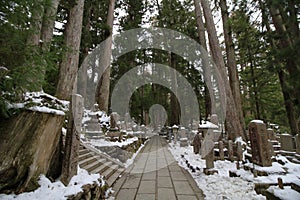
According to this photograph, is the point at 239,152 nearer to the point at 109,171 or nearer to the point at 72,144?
the point at 109,171

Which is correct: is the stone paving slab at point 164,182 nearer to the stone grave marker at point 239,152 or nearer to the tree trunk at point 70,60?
the stone grave marker at point 239,152

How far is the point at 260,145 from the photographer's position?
4371mm

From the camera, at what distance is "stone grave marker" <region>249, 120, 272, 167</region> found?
4203 millimetres

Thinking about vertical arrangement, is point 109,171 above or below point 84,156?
below

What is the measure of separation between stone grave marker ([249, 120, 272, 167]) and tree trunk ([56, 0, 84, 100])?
626cm

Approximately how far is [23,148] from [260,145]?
186 inches

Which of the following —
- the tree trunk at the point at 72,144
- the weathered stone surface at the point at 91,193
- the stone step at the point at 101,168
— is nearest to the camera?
the weathered stone surface at the point at 91,193

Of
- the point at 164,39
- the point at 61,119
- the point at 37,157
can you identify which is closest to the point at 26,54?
the point at 61,119

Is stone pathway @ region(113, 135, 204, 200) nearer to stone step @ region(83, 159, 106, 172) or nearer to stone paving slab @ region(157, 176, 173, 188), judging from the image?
stone paving slab @ region(157, 176, 173, 188)

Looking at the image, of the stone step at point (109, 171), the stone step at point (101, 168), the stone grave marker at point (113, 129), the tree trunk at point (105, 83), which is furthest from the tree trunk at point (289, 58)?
the tree trunk at point (105, 83)

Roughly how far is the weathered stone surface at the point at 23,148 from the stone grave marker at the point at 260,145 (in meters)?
4.43

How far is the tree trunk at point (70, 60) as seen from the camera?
6.94 m

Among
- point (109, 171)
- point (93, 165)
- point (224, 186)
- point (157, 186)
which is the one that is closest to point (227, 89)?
point (224, 186)

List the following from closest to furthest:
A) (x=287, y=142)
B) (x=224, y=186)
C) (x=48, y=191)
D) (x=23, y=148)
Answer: (x=23, y=148) < (x=48, y=191) < (x=224, y=186) < (x=287, y=142)
